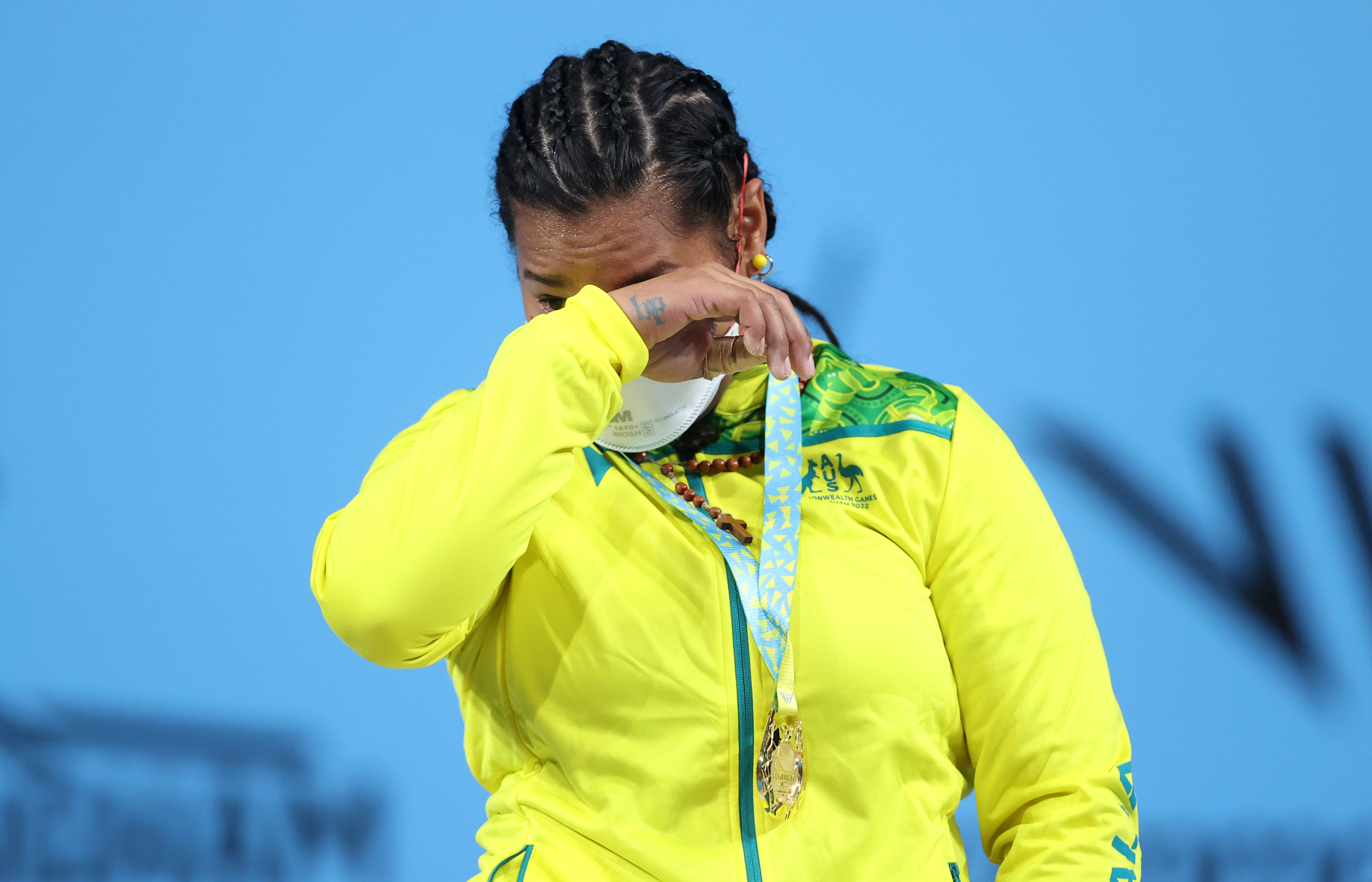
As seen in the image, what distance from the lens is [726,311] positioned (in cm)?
85

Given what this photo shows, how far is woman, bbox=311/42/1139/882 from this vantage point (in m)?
0.86

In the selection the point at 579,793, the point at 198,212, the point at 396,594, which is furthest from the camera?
the point at 198,212

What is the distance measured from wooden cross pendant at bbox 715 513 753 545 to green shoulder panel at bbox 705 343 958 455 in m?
0.08

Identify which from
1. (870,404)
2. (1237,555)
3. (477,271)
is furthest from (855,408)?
(1237,555)

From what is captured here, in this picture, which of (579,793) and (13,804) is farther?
(13,804)

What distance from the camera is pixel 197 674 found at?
4.99ft

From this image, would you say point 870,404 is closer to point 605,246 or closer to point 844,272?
point 605,246

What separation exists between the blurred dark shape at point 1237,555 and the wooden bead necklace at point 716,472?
708mm

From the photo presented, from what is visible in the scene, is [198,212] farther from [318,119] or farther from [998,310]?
[998,310]

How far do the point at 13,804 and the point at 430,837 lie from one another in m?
0.55

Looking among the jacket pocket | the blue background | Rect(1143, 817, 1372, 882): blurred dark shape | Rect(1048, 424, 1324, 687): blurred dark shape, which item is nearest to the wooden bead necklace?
the jacket pocket

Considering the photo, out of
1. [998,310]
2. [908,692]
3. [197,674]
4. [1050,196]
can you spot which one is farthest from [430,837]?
[1050,196]

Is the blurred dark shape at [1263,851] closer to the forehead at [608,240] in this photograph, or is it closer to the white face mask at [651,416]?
the white face mask at [651,416]

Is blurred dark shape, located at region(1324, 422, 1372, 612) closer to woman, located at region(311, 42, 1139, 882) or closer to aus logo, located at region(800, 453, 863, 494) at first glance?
woman, located at region(311, 42, 1139, 882)
